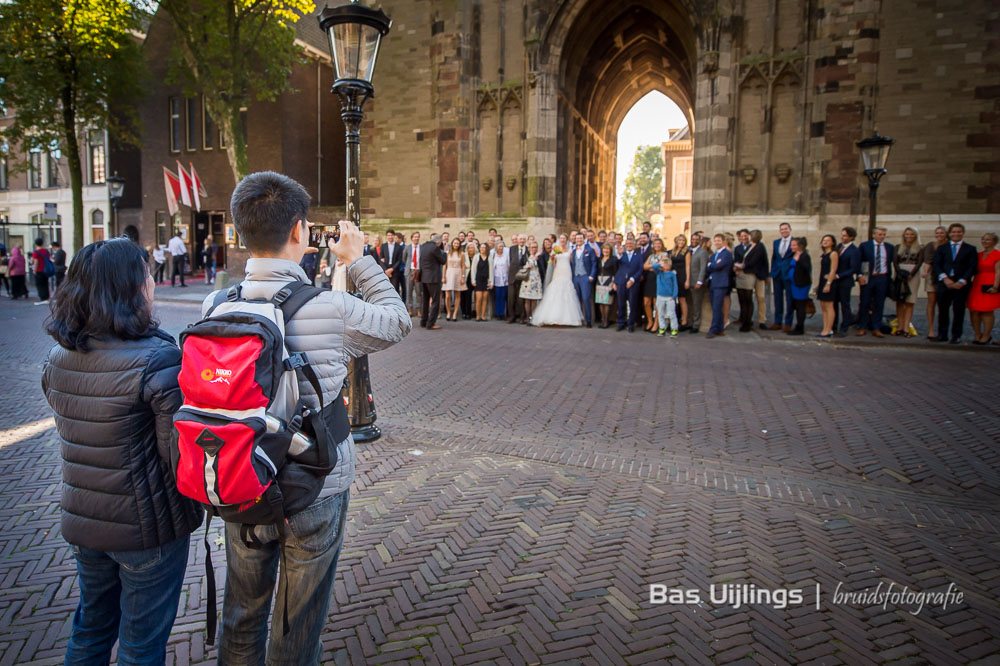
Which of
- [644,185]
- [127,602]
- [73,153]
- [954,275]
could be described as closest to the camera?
[127,602]

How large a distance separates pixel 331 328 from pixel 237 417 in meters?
0.43

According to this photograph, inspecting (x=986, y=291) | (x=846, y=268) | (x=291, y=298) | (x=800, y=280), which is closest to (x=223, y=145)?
(x=800, y=280)

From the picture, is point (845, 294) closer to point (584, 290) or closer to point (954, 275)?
point (954, 275)

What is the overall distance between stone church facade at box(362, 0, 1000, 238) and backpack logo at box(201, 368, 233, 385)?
1785 centimetres

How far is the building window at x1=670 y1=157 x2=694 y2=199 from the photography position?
4732 centimetres

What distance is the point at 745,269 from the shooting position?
12.4m

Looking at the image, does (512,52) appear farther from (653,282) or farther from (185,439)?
(185,439)

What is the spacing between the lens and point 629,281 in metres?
12.7

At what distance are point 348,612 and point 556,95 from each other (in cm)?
1921

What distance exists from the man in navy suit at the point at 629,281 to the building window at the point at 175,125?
2506 centimetres

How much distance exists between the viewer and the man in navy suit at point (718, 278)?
1190 cm

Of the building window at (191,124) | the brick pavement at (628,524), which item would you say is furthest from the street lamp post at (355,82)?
the building window at (191,124)

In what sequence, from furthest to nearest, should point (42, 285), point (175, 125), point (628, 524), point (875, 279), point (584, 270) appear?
point (175, 125)
point (42, 285)
point (584, 270)
point (875, 279)
point (628, 524)

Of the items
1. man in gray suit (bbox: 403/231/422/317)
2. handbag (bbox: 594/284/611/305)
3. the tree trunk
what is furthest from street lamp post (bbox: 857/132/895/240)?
the tree trunk
